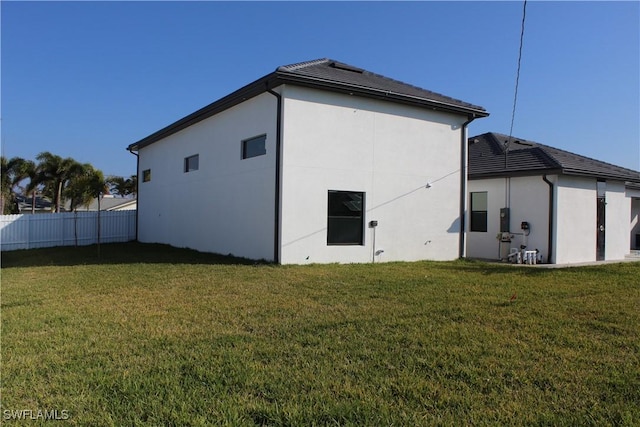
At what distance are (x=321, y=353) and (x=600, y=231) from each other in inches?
530

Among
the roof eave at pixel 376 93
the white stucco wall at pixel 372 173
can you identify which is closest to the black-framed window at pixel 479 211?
the white stucco wall at pixel 372 173

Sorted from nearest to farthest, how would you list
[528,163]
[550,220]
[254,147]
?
[254,147], [550,220], [528,163]

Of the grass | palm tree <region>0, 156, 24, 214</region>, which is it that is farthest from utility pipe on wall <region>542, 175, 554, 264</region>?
palm tree <region>0, 156, 24, 214</region>

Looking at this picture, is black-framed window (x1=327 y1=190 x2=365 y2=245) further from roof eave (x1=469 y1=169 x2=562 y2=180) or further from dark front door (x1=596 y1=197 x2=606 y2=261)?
dark front door (x1=596 y1=197 x2=606 y2=261)

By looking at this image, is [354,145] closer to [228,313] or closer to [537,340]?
[228,313]

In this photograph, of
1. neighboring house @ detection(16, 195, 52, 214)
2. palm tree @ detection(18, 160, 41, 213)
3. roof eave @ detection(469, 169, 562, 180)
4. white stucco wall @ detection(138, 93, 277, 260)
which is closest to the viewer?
white stucco wall @ detection(138, 93, 277, 260)

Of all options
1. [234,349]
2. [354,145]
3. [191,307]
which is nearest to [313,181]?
[354,145]

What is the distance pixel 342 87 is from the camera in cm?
1035

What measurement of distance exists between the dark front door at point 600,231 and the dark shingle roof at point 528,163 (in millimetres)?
905

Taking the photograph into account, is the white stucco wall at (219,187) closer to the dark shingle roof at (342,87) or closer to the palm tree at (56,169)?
the dark shingle roof at (342,87)

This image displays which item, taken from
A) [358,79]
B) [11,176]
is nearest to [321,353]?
[358,79]

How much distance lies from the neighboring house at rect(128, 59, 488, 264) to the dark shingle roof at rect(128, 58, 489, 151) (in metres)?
0.04

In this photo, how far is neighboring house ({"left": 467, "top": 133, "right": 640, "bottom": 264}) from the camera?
480 inches

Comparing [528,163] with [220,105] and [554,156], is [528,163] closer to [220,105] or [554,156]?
[554,156]
